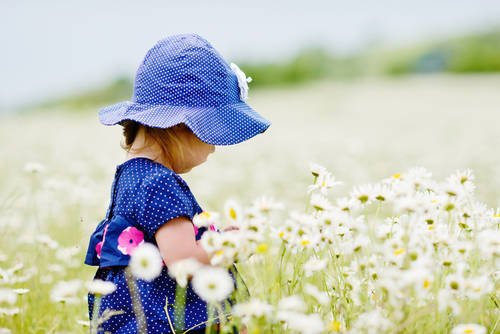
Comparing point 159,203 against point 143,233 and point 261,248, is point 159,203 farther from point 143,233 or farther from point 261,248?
point 261,248

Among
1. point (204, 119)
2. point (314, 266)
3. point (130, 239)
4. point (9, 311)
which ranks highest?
point (204, 119)

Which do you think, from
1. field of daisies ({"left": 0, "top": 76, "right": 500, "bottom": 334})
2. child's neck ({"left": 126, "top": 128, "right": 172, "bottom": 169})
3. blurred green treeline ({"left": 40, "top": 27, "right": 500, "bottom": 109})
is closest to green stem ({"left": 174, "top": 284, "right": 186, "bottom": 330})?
field of daisies ({"left": 0, "top": 76, "right": 500, "bottom": 334})

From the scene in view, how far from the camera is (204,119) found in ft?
8.09

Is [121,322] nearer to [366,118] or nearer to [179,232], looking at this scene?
[179,232]

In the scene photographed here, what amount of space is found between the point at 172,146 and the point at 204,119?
15 centimetres

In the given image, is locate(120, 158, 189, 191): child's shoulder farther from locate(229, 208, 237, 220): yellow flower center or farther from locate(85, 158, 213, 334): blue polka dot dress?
locate(229, 208, 237, 220): yellow flower center

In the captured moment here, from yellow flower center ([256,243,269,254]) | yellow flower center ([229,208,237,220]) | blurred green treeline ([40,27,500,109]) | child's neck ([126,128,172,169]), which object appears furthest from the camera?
blurred green treeline ([40,27,500,109])

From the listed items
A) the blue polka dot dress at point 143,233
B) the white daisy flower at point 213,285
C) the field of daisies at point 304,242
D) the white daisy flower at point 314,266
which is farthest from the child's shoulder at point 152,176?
the white daisy flower at point 213,285

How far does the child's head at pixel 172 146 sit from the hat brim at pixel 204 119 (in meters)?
0.07

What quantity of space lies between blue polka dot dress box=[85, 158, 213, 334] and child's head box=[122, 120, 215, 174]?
0.09 m

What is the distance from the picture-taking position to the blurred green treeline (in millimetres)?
31031

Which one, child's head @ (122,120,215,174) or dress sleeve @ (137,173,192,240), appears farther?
child's head @ (122,120,215,174)

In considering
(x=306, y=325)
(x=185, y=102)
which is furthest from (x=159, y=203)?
(x=306, y=325)

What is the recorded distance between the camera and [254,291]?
226 cm
